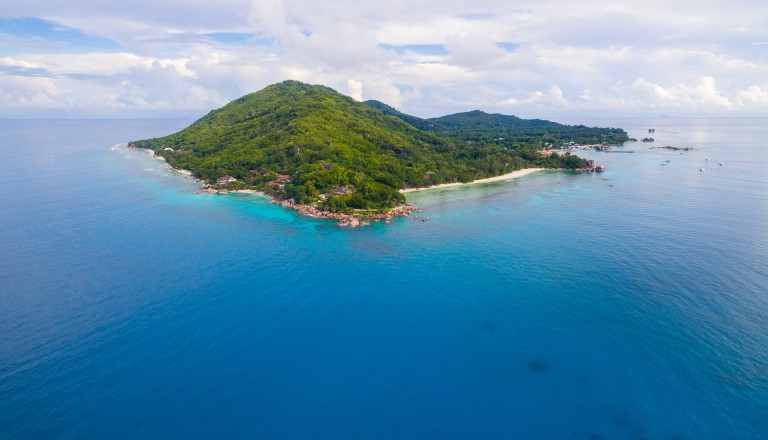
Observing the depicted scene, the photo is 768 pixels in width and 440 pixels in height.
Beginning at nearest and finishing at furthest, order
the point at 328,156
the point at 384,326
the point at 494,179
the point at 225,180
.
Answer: the point at 384,326 → the point at 225,180 → the point at 328,156 → the point at 494,179

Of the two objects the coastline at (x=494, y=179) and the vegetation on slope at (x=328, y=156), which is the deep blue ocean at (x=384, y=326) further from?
the coastline at (x=494, y=179)

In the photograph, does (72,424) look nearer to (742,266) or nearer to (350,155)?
(742,266)

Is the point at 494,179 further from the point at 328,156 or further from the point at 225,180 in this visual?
the point at 225,180

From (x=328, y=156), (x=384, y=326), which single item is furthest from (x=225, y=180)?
(x=384, y=326)

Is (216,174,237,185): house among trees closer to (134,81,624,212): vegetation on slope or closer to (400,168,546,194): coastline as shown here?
(134,81,624,212): vegetation on slope

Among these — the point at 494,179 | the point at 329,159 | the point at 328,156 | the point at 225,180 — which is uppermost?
the point at 328,156

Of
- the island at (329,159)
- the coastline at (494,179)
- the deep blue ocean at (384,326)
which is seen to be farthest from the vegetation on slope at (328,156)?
the deep blue ocean at (384,326)
